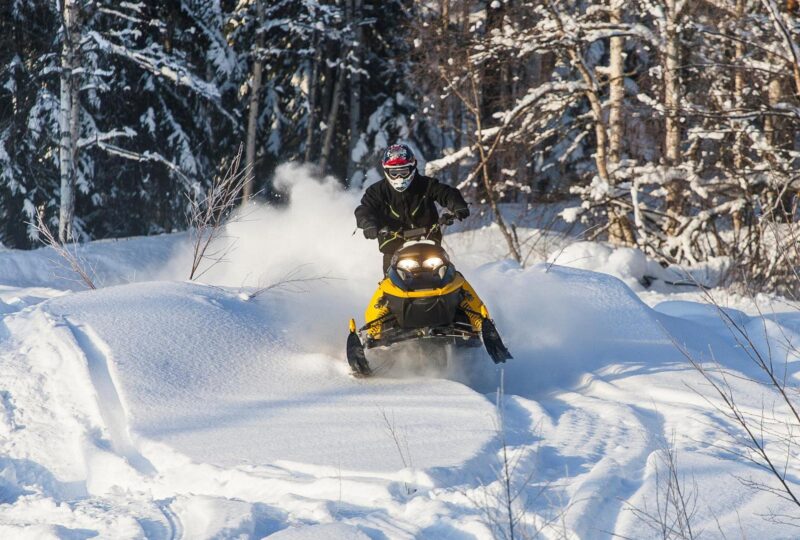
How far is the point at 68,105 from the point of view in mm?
17641

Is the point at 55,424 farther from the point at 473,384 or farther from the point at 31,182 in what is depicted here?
the point at 31,182

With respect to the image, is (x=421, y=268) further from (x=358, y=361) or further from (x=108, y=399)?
(x=108, y=399)

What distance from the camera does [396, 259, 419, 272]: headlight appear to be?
23.2ft

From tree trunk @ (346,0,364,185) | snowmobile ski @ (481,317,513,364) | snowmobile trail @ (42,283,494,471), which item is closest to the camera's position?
snowmobile trail @ (42,283,494,471)

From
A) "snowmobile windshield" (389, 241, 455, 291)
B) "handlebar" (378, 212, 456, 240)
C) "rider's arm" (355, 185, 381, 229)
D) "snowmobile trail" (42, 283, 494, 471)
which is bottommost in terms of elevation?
"snowmobile trail" (42, 283, 494, 471)

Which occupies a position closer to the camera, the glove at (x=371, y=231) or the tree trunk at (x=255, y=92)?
the glove at (x=371, y=231)

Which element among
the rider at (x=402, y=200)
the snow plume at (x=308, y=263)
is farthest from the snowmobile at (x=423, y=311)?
the snow plume at (x=308, y=263)

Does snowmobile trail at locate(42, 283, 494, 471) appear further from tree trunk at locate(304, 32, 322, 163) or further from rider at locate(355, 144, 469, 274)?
tree trunk at locate(304, 32, 322, 163)

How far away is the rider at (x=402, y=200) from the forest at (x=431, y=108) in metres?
2.27

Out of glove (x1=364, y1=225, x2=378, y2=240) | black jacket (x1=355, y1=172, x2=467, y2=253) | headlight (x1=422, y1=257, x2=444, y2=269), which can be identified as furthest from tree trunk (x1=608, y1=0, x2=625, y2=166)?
headlight (x1=422, y1=257, x2=444, y2=269)

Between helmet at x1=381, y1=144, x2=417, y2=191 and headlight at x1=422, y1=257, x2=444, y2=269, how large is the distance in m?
0.99

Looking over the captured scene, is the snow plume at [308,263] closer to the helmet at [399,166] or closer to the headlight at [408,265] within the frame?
the headlight at [408,265]

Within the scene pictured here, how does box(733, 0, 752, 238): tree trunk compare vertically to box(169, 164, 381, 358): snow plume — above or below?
above

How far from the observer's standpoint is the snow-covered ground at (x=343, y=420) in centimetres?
390
